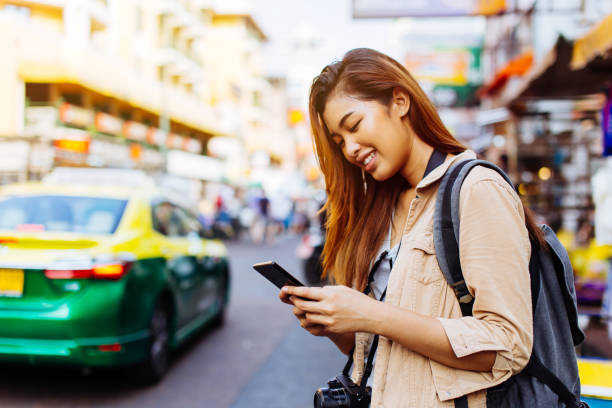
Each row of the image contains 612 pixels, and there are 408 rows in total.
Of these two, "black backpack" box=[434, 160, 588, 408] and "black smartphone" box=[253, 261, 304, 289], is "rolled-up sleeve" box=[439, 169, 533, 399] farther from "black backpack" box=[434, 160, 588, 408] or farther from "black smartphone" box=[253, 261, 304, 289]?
"black smartphone" box=[253, 261, 304, 289]

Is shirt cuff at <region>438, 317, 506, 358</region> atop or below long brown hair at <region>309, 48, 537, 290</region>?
below

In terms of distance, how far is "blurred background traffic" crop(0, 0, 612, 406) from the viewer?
4.05 m

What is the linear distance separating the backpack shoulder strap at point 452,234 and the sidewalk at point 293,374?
3.36 metres

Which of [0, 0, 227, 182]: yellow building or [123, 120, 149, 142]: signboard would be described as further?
[123, 120, 149, 142]: signboard

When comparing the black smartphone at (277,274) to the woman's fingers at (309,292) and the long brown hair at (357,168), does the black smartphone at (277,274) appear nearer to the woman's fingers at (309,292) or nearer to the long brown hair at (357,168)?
the woman's fingers at (309,292)

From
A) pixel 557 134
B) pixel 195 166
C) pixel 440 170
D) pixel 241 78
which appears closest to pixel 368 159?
pixel 440 170

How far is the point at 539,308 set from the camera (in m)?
1.36

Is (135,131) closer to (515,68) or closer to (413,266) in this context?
(515,68)

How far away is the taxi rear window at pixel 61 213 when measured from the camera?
14.7 feet

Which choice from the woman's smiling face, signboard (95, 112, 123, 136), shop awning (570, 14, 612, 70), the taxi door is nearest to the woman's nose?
the woman's smiling face

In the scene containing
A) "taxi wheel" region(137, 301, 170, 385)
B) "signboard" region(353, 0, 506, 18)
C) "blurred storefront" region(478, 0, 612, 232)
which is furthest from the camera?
"blurred storefront" region(478, 0, 612, 232)

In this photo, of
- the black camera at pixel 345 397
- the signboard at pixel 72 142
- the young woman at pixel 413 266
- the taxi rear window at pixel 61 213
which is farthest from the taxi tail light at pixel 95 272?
the signboard at pixel 72 142

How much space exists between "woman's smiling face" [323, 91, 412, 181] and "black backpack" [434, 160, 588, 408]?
8.5 inches

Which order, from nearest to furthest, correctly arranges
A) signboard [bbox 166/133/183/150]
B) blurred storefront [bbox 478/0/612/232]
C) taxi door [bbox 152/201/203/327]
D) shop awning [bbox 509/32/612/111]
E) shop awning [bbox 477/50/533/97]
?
shop awning [bbox 509/32/612/111], taxi door [bbox 152/201/203/327], blurred storefront [bbox 478/0/612/232], shop awning [bbox 477/50/533/97], signboard [bbox 166/133/183/150]
